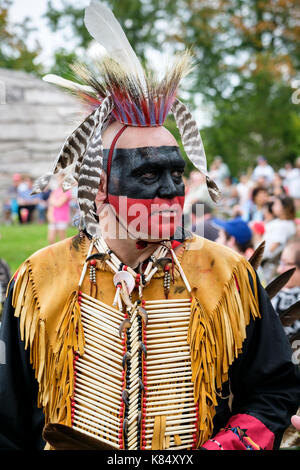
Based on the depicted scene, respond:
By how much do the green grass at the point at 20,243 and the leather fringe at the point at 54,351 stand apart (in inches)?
253

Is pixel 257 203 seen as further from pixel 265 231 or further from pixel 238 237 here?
pixel 238 237

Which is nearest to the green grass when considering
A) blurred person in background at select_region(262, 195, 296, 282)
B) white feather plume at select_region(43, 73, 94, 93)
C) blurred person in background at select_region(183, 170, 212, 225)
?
blurred person in background at select_region(183, 170, 212, 225)

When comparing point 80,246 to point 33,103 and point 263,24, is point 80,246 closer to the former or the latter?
point 33,103

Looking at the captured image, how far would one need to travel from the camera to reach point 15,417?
2264 millimetres

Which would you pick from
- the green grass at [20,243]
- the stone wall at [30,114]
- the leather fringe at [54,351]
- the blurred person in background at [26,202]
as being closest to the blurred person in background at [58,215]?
the green grass at [20,243]

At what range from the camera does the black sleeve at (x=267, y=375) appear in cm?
226

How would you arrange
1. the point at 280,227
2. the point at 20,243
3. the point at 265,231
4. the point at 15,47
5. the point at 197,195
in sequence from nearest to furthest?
the point at 280,227 → the point at 265,231 → the point at 197,195 → the point at 20,243 → the point at 15,47

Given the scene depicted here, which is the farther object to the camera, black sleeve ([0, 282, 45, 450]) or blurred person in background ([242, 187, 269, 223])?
blurred person in background ([242, 187, 269, 223])

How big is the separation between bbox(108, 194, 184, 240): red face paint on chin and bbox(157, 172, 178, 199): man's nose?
0.02 metres

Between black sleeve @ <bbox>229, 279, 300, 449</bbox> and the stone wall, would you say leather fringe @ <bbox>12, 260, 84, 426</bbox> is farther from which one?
the stone wall

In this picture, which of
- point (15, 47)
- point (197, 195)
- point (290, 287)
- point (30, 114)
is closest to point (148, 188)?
point (290, 287)

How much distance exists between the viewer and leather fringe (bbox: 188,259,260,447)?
2176 mm

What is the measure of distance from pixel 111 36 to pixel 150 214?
0.72 m

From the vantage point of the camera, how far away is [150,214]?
2.15m
